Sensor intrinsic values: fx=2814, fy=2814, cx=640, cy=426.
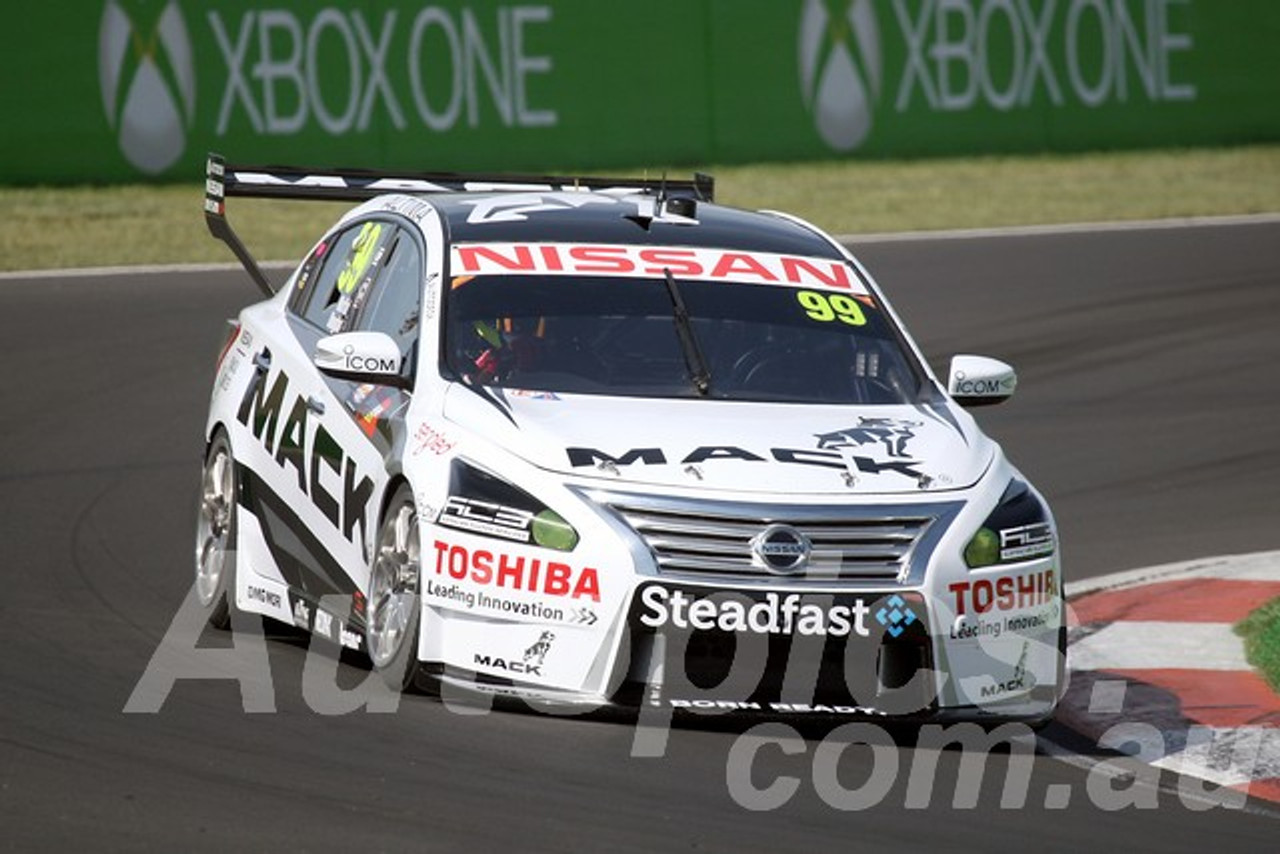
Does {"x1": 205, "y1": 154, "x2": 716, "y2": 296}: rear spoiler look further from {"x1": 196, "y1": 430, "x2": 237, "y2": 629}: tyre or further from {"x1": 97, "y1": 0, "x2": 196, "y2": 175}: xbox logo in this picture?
{"x1": 97, "y1": 0, "x2": 196, "y2": 175}: xbox logo

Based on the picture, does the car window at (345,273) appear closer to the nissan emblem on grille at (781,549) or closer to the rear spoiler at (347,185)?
the rear spoiler at (347,185)

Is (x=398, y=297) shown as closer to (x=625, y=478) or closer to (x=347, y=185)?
(x=347, y=185)

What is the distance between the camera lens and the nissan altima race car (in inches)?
303

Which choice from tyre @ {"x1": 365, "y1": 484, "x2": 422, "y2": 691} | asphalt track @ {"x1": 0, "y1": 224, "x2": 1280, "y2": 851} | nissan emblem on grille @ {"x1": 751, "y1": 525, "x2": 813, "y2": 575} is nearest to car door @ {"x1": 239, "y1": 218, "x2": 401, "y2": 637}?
tyre @ {"x1": 365, "y1": 484, "x2": 422, "y2": 691}

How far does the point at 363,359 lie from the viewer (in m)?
8.54

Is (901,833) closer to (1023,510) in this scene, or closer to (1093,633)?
(1023,510)

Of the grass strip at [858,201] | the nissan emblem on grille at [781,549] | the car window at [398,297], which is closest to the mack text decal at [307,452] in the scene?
the car window at [398,297]

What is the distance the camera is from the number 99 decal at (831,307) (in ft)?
30.2

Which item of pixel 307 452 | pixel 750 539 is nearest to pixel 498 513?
pixel 750 539

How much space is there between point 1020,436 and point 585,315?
19.1 feet

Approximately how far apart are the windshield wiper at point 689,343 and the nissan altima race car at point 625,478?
0.01 m

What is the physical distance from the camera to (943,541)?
7902mm

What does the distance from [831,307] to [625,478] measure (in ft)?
5.51

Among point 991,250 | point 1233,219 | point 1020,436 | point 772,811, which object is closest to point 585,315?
point 772,811
